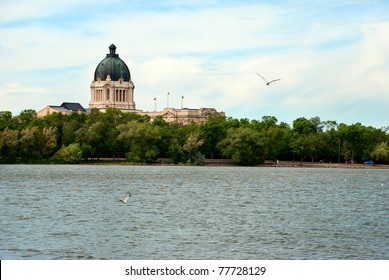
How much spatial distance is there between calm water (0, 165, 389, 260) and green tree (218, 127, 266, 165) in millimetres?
67778

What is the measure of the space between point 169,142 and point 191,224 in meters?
99.7

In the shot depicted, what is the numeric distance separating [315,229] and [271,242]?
523 cm

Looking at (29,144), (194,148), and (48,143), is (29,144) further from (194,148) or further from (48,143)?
(194,148)

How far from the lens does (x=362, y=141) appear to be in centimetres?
15375

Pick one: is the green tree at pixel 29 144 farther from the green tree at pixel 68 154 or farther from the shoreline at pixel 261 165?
the shoreline at pixel 261 165

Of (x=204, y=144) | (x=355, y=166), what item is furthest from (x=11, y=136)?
(x=355, y=166)

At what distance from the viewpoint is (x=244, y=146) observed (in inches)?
5394

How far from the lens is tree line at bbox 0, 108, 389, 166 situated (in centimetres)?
13588

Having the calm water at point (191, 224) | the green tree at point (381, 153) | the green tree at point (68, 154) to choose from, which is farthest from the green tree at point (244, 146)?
the calm water at point (191, 224)

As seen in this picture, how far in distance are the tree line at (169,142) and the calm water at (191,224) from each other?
220ft

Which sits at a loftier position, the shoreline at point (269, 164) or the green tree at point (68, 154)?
the green tree at point (68, 154)

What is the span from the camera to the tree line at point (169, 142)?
135875mm

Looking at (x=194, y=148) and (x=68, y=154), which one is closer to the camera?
(x=68, y=154)

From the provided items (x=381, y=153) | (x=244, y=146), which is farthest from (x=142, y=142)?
(x=381, y=153)
